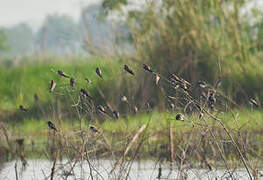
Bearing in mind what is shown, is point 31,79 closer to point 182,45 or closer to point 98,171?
point 182,45

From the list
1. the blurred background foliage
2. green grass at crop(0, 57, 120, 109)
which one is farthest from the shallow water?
green grass at crop(0, 57, 120, 109)

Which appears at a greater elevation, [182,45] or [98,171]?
[182,45]

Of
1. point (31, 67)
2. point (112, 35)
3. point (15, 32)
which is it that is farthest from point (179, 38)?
point (15, 32)

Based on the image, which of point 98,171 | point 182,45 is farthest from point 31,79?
point 98,171

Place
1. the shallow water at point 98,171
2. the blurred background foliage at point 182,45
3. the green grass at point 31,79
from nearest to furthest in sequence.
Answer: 1. the shallow water at point 98,171
2. the blurred background foliage at point 182,45
3. the green grass at point 31,79

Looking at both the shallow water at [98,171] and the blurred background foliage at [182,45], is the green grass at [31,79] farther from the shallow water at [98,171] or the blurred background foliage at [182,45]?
the shallow water at [98,171]

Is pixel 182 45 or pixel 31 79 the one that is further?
pixel 31 79

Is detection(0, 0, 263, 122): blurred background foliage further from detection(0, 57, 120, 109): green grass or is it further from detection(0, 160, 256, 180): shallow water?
detection(0, 160, 256, 180): shallow water

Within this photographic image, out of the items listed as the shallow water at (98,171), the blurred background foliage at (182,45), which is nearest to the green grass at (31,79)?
the blurred background foliage at (182,45)

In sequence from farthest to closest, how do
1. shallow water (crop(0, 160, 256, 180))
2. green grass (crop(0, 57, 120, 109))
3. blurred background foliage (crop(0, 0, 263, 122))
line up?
green grass (crop(0, 57, 120, 109)) → blurred background foliage (crop(0, 0, 263, 122)) → shallow water (crop(0, 160, 256, 180))

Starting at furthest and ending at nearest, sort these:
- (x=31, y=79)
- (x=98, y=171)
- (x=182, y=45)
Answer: (x=31, y=79) < (x=182, y=45) < (x=98, y=171)

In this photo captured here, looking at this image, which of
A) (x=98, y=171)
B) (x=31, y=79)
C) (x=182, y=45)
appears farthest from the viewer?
(x=31, y=79)

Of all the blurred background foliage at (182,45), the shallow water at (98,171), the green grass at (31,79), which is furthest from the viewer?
the green grass at (31,79)

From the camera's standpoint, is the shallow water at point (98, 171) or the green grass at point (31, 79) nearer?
the shallow water at point (98, 171)
